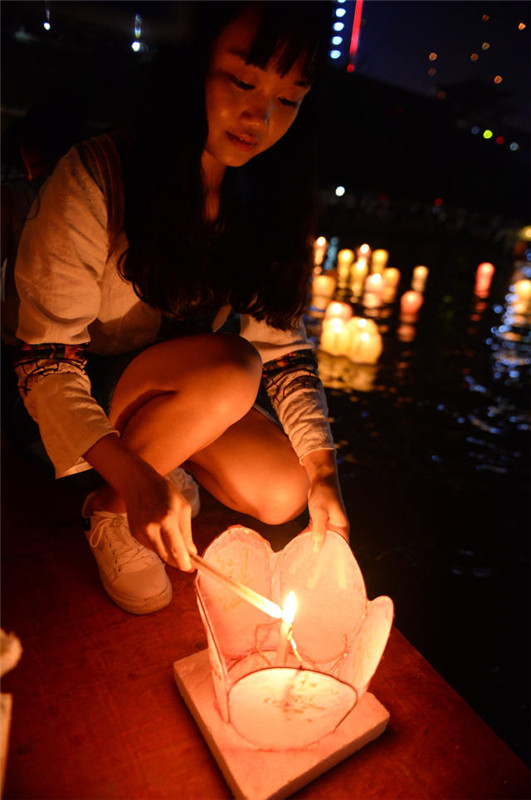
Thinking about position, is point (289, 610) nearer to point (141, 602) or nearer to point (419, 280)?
point (141, 602)

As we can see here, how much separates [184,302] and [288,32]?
2.12 feet

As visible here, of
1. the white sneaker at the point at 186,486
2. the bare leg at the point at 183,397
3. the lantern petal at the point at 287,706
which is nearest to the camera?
the lantern petal at the point at 287,706

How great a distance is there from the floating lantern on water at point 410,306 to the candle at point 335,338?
129cm

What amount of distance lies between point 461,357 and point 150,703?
364 centimetres

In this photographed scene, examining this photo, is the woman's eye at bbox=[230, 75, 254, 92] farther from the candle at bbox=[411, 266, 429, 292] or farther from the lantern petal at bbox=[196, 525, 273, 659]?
the candle at bbox=[411, 266, 429, 292]

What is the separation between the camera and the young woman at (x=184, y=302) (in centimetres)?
117

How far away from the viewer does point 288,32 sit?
1139 mm

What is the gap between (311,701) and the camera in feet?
2.91

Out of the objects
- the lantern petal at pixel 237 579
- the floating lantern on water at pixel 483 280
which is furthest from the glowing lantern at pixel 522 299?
the lantern petal at pixel 237 579

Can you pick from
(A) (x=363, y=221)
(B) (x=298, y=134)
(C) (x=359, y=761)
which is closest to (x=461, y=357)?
(B) (x=298, y=134)

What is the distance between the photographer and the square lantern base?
3.13ft

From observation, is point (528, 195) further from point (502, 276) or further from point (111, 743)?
point (111, 743)

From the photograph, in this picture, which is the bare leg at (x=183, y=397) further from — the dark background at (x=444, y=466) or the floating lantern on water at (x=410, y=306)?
the floating lantern on water at (x=410, y=306)

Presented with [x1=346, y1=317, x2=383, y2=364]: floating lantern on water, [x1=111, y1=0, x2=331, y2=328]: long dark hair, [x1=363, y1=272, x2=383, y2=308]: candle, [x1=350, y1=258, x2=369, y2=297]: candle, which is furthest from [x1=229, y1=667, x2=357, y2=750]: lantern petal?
[x1=350, y1=258, x2=369, y2=297]: candle
